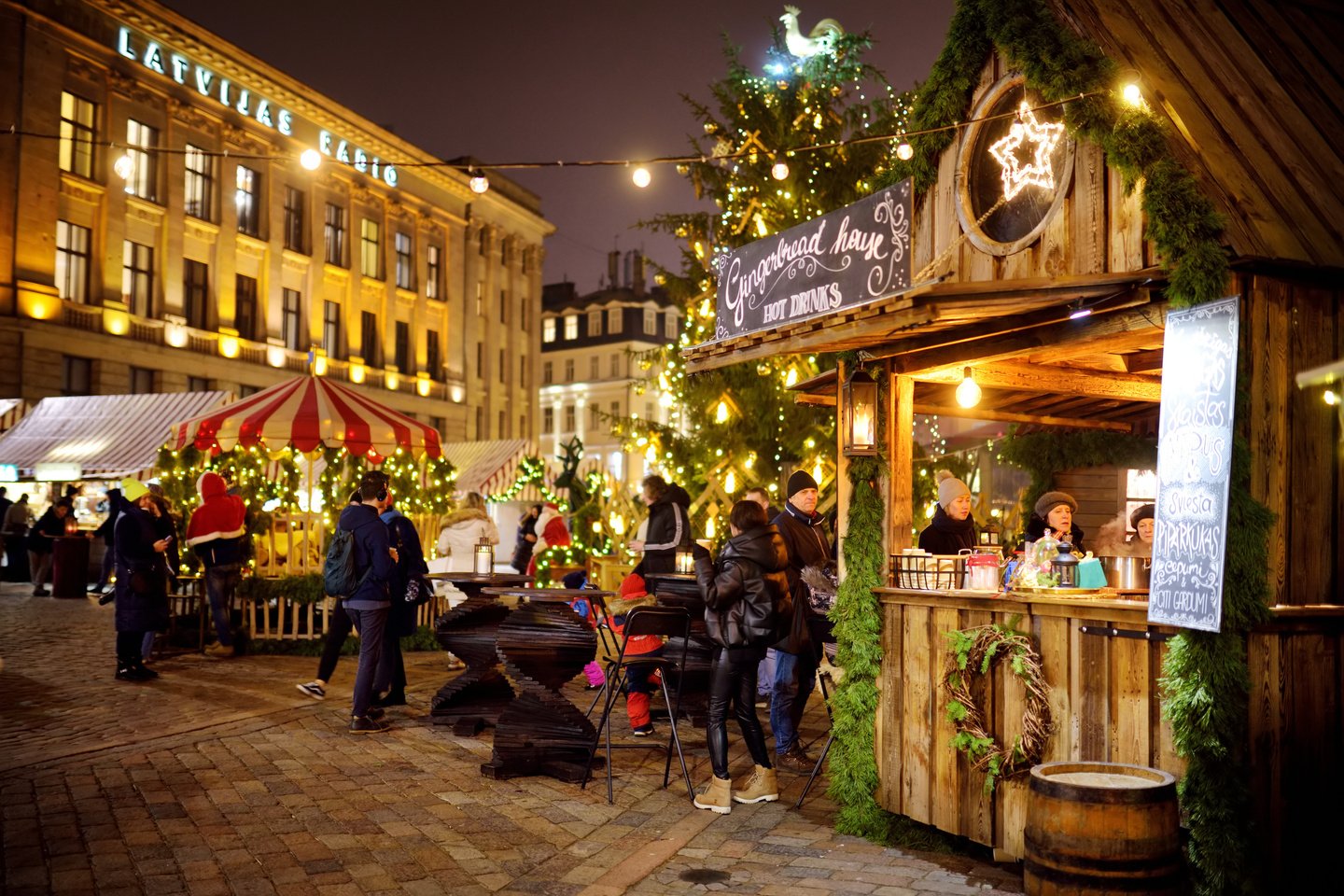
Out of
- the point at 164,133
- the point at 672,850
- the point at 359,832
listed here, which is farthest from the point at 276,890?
the point at 164,133

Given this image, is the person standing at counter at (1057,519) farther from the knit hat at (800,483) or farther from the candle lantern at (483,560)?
the candle lantern at (483,560)

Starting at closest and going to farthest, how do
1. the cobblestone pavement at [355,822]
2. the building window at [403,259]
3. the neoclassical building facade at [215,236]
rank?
the cobblestone pavement at [355,822], the neoclassical building facade at [215,236], the building window at [403,259]

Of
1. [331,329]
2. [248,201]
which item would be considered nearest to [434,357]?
[331,329]

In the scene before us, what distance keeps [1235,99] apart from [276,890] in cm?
622

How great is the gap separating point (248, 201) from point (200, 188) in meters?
2.45

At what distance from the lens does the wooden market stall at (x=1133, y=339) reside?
195 inches

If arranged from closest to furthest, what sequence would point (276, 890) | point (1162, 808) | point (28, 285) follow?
point (1162, 808), point (276, 890), point (28, 285)

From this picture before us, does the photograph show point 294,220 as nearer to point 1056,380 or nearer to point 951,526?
point 951,526

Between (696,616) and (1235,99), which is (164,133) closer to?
(696,616)

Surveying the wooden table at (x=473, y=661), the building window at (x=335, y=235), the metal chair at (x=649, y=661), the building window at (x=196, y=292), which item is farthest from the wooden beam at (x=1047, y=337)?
the building window at (x=335, y=235)

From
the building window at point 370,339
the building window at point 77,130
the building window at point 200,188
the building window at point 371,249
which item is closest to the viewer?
the building window at point 77,130

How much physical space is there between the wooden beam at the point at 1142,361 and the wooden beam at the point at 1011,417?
4.03 feet

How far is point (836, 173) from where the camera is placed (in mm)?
14820

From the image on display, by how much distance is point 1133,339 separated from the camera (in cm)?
613
